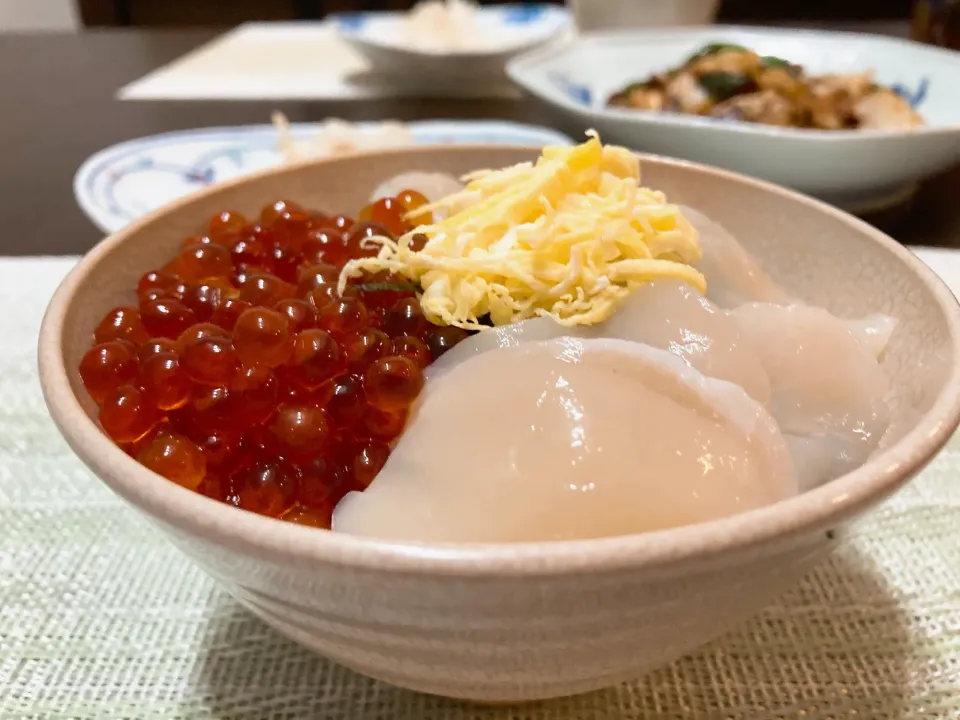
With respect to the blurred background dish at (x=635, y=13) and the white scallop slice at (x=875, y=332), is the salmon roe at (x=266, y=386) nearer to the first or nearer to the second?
the white scallop slice at (x=875, y=332)

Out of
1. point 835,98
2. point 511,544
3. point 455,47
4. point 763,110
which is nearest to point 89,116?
point 455,47

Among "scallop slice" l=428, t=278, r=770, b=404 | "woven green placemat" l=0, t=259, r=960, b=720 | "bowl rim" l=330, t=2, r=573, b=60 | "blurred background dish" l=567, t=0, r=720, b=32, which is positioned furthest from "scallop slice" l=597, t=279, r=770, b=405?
"blurred background dish" l=567, t=0, r=720, b=32

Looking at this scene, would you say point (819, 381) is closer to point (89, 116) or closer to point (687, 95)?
point (687, 95)

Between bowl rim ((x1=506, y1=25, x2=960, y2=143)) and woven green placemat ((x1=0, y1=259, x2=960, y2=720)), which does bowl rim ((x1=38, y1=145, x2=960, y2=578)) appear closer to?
woven green placemat ((x1=0, y1=259, x2=960, y2=720))

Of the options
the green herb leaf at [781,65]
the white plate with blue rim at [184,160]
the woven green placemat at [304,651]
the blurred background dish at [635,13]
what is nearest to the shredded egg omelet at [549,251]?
the woven green placemat at [304,651]

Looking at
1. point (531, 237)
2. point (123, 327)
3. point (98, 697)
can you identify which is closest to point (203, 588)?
point (98, 697)
